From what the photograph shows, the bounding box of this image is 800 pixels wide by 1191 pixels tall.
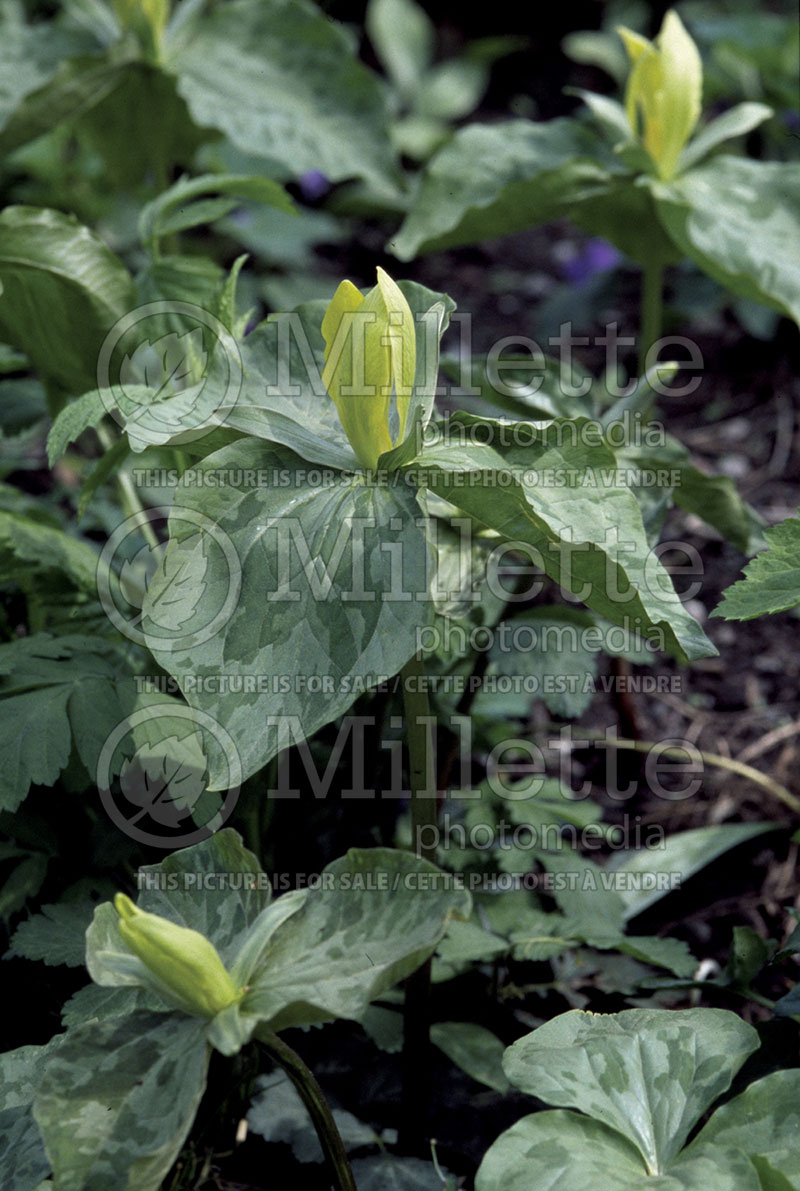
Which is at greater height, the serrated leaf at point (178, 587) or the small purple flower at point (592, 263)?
the serrated leaf at point (178, 587)

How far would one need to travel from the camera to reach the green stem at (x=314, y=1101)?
796 mm

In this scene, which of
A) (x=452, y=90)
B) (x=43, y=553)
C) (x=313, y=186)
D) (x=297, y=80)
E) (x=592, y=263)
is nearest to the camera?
(x=43, y=553)

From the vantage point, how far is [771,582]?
0.90m

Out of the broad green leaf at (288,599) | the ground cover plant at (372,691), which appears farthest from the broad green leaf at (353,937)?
the broad green leaf at (288,599)

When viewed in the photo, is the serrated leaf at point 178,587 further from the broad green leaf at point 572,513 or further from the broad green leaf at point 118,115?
the broad green leaf at point 118,115

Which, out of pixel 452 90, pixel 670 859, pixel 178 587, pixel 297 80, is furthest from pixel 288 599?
pixel 452 90

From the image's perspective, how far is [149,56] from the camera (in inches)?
64.0

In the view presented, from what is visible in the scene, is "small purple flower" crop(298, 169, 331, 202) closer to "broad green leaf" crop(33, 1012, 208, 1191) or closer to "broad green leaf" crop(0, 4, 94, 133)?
"broad green leaf" crop(0, 4, 94, 133)

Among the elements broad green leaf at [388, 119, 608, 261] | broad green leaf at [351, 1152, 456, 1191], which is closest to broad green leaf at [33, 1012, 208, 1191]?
broad green leaf at [351, 1152, 456, 1191]

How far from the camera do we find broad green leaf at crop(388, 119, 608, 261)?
1449mm

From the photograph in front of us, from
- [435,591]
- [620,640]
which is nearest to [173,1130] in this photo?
[435,591]

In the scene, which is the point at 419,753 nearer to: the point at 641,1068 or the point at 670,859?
the point at 641,1068

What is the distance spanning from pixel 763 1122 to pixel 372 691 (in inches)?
21.6

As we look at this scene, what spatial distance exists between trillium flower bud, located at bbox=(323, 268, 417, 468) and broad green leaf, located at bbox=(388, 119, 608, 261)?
0.62 m
